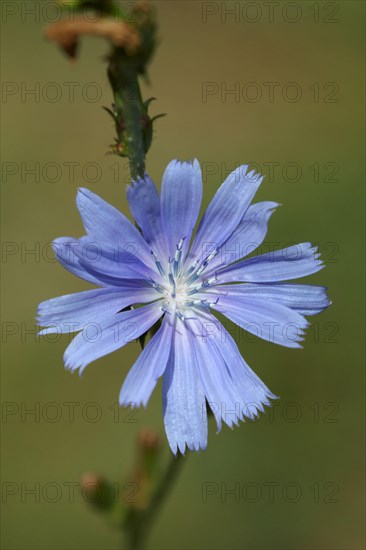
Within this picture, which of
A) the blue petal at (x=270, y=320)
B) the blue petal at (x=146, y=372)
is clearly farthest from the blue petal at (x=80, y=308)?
the blue petal at (x=270, y=320)

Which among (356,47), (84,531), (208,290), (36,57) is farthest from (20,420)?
(356,47)

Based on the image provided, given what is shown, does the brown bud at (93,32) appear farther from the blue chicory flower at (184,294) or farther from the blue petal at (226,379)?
the blue petal at (226,379)

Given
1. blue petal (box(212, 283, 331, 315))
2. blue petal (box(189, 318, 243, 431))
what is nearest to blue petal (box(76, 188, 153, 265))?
blue petal (box(189, 318, 243, 431))

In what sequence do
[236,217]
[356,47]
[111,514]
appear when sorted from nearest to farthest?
[236,217]
[111,514]
[356,47]

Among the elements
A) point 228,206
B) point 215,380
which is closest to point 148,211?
point 228,206

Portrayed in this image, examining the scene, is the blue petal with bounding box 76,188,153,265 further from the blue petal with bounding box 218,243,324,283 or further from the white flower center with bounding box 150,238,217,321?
the blue petal with bounding box 218,243,324,283

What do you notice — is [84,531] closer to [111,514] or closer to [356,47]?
[111,514]
